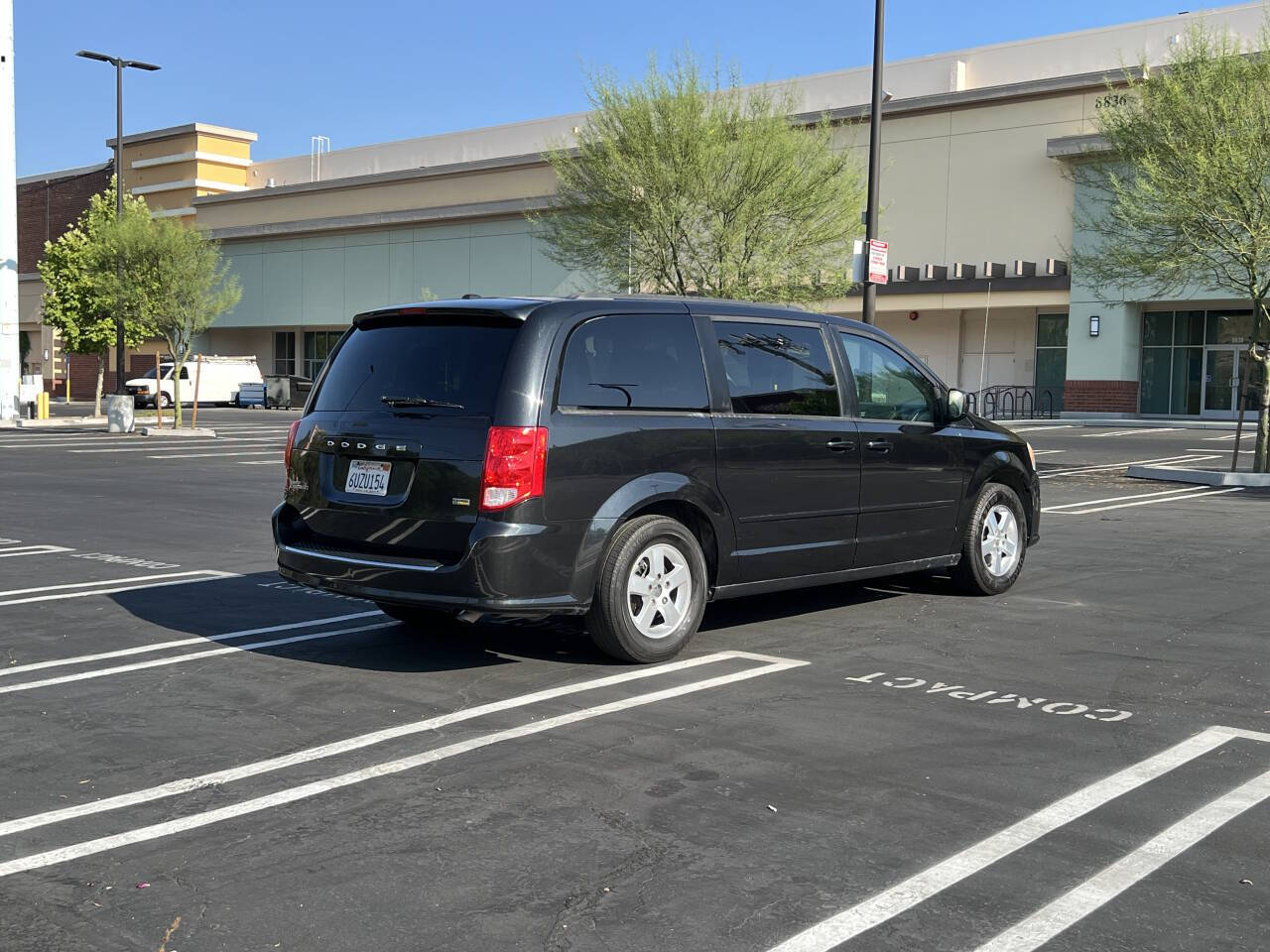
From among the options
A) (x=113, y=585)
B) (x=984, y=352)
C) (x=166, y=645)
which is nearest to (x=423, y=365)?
(x=166, y=645)

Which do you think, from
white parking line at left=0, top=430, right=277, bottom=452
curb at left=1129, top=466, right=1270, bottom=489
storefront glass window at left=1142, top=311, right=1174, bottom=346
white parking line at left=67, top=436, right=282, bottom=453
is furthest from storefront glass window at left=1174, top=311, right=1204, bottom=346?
white parking line at left=67, top=436, right=282, bottom=453

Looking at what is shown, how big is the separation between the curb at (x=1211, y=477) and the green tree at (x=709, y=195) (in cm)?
1007

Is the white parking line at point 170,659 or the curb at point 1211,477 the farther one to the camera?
the curb at point 1211,477

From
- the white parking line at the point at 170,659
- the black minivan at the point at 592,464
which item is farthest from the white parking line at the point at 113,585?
the black minivan at the point at 592,464

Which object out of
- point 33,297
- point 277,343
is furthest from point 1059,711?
point 33,297

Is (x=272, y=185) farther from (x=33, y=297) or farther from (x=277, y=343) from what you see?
(x=33, y=297)

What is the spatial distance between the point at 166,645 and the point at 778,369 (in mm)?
3739

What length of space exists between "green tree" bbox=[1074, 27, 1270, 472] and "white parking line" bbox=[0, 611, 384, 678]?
15.6 meters

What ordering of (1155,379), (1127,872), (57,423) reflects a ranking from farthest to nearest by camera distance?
(1155,379) → (57,423) → (1127,872)

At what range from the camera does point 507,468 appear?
650cm

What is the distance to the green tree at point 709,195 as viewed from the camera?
28266mm

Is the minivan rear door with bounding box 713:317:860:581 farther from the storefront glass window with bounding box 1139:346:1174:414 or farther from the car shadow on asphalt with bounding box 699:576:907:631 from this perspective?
the storefront glass window with bounding box 1139:346:1174:414

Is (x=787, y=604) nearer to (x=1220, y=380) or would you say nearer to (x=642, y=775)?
(x=642, y=775)

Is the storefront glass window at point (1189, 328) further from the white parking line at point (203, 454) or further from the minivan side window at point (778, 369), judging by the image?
the minivan side window at point (778, 369)
